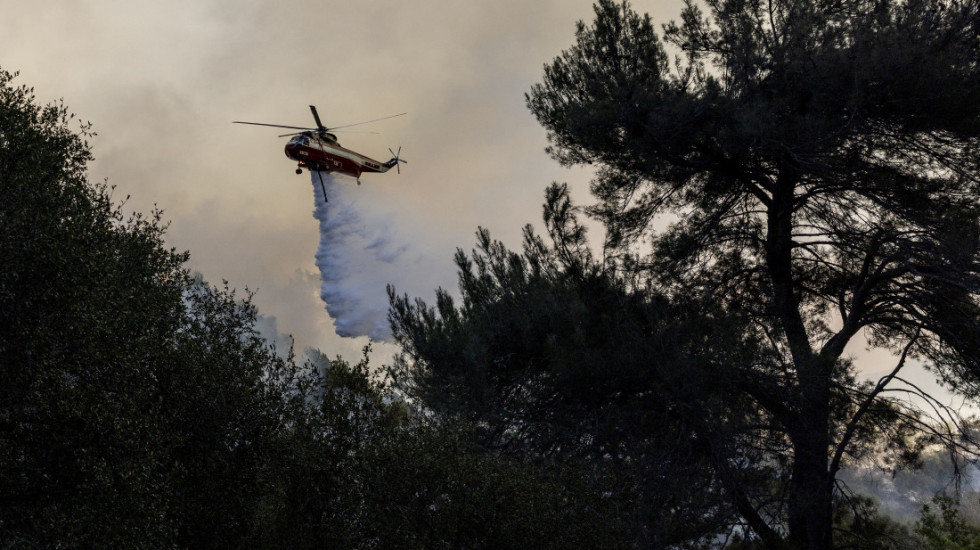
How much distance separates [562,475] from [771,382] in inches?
206

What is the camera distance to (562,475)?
11.6 metres

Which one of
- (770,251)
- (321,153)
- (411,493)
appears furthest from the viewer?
(321,153)

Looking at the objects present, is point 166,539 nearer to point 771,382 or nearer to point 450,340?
point 450,340

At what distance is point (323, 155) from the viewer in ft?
142

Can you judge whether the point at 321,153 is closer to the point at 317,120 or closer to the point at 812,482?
the point at 317,120

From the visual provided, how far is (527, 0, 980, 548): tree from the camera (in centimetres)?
1370

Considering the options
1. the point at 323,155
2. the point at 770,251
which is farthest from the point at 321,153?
the point at 770,251

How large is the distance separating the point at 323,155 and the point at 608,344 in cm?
3245

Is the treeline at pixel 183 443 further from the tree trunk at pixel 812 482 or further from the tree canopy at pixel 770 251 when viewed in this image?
the tree trunk at pixel 812 482

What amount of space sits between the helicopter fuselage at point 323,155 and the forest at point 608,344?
88.1 ft

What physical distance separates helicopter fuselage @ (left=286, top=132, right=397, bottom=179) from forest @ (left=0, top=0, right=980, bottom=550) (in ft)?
88.1

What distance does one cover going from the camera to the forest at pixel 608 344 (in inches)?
429

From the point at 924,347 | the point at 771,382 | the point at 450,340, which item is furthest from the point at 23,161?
the point at 924,347

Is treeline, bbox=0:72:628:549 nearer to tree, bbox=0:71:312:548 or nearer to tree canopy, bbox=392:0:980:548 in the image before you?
tree, bbox=0:71:312:548
